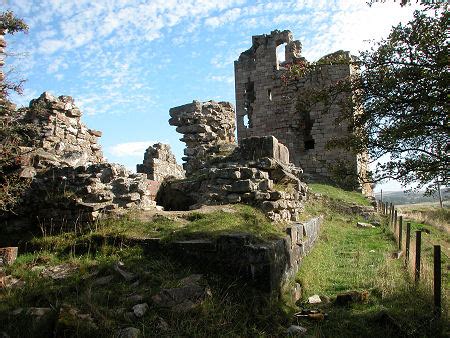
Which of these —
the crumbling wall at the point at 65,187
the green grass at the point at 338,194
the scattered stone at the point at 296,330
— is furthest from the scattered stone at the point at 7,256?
the green grass at the point at 338,194

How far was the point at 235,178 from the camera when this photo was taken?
8.66 m

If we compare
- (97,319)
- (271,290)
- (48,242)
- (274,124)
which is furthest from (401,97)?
(274,124)

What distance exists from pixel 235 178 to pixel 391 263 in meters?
3.70

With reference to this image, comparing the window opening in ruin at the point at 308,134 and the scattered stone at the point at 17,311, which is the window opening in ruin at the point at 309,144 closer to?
the window opening in ruin at the point at 308,134

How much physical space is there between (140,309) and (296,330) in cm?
191

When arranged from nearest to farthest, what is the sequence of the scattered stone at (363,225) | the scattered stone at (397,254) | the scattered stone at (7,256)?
the scattered stone at (7,256)
the scattered stone at (397,254)
the scattered stone at (363,225)

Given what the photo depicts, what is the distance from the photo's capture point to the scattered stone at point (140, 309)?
14.6 feet

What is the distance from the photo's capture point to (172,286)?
5004mm

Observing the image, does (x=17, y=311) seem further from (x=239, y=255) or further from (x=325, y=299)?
(x=325, y=299)

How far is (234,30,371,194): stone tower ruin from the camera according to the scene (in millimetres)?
22312

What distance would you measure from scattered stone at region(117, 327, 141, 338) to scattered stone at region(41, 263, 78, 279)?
171cm

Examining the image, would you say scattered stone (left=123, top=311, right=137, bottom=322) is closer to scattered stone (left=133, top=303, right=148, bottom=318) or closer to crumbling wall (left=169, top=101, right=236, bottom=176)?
scattered stone (left=133, top=303, right=148, bottom=318)

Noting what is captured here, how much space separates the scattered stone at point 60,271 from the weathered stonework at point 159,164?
574 cm

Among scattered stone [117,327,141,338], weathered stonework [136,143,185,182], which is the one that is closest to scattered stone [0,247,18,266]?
scattered stone [117,327,141,338]
